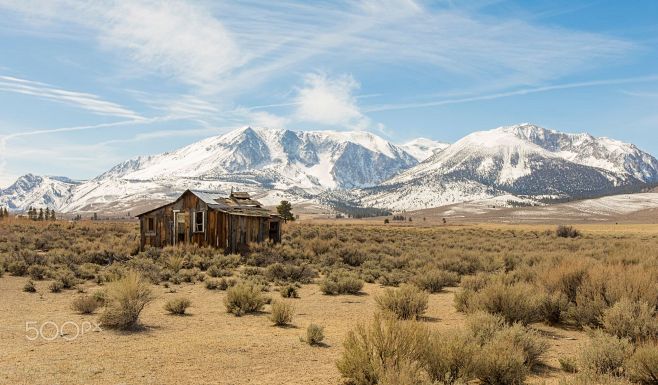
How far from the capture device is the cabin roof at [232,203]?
27381mm

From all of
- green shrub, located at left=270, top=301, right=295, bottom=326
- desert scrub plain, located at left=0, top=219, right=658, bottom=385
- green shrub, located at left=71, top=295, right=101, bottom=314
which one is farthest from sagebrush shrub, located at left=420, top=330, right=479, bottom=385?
green shrub, located at left=71, top=295, right=101, bottom=314

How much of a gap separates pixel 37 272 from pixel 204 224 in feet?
35.4

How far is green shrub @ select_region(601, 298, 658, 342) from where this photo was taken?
7961mm

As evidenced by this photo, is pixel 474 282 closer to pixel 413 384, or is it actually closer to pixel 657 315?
pixel 657 315

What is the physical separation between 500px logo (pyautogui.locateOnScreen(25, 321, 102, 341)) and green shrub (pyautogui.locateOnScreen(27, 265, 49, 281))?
25.2 ft

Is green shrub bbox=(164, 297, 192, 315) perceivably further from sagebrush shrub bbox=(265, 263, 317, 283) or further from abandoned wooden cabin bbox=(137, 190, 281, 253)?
abandoned wooden cabin bbox=(137, 190, 281, 253)

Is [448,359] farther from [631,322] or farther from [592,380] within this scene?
[631,322]

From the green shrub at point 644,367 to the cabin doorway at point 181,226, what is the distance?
24.6m

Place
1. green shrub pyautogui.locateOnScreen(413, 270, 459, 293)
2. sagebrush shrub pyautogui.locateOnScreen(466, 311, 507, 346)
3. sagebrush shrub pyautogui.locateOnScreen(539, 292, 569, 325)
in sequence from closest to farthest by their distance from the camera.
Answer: sagebrush shrub pyautogui.locateOnScreen(466, 311, 507, 346), sagebrush shrub pyautogui.locateOnScreen(539, 292, 569, 325), green shrub pyautogui.locateOnScreen(413, 270, 459, 293)

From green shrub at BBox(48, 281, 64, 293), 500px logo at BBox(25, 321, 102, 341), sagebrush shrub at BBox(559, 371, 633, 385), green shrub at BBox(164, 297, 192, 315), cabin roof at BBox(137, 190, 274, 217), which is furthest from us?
cabin roof at BBox(137, 190, 274, 217)

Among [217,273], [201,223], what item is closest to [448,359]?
[217,273]

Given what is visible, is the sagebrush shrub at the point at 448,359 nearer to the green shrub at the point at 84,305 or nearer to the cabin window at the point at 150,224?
the green shrub at the point at 84,305

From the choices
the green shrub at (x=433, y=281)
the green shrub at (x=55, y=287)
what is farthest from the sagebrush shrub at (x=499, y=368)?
the green shrub at (x=55, y=287)

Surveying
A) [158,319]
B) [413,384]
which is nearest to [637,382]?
[413,384]
